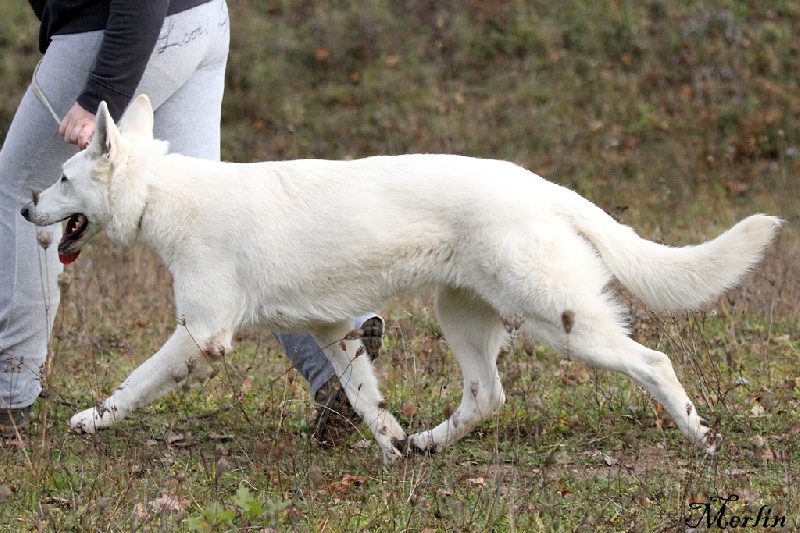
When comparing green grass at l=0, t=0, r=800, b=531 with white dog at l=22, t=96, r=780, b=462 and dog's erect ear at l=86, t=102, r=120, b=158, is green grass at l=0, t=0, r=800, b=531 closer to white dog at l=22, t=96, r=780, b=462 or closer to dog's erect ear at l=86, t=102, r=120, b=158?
white dog at l=22, t=96, r=780, b=462

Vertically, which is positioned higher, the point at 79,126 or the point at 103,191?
the point at 79,126

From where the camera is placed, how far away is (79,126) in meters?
4.24

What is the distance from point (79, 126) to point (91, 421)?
1137 millimetres

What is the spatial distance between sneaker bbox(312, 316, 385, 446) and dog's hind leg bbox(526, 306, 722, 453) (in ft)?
3.02

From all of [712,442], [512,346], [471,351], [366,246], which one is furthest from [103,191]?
[712,442]

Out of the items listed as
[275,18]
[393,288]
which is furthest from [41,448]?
[275,18]

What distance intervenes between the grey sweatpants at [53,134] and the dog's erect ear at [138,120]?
17 centimetres

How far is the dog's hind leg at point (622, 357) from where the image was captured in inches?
156

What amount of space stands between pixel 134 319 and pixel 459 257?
3451 mm

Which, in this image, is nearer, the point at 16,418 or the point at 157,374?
the point at 157,374

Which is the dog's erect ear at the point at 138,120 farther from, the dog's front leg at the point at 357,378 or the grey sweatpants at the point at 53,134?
the dog's front leg at the point at 357,378

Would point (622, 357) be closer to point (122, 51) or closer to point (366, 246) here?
point (366, 246)

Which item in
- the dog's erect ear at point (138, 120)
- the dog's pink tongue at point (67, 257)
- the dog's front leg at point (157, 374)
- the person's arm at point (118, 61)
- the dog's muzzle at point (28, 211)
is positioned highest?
the person's arm at point (118, 61)

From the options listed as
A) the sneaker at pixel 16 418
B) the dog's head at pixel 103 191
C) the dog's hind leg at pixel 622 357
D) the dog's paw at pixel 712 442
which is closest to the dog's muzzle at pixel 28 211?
the dog's head at pixel 103 191
